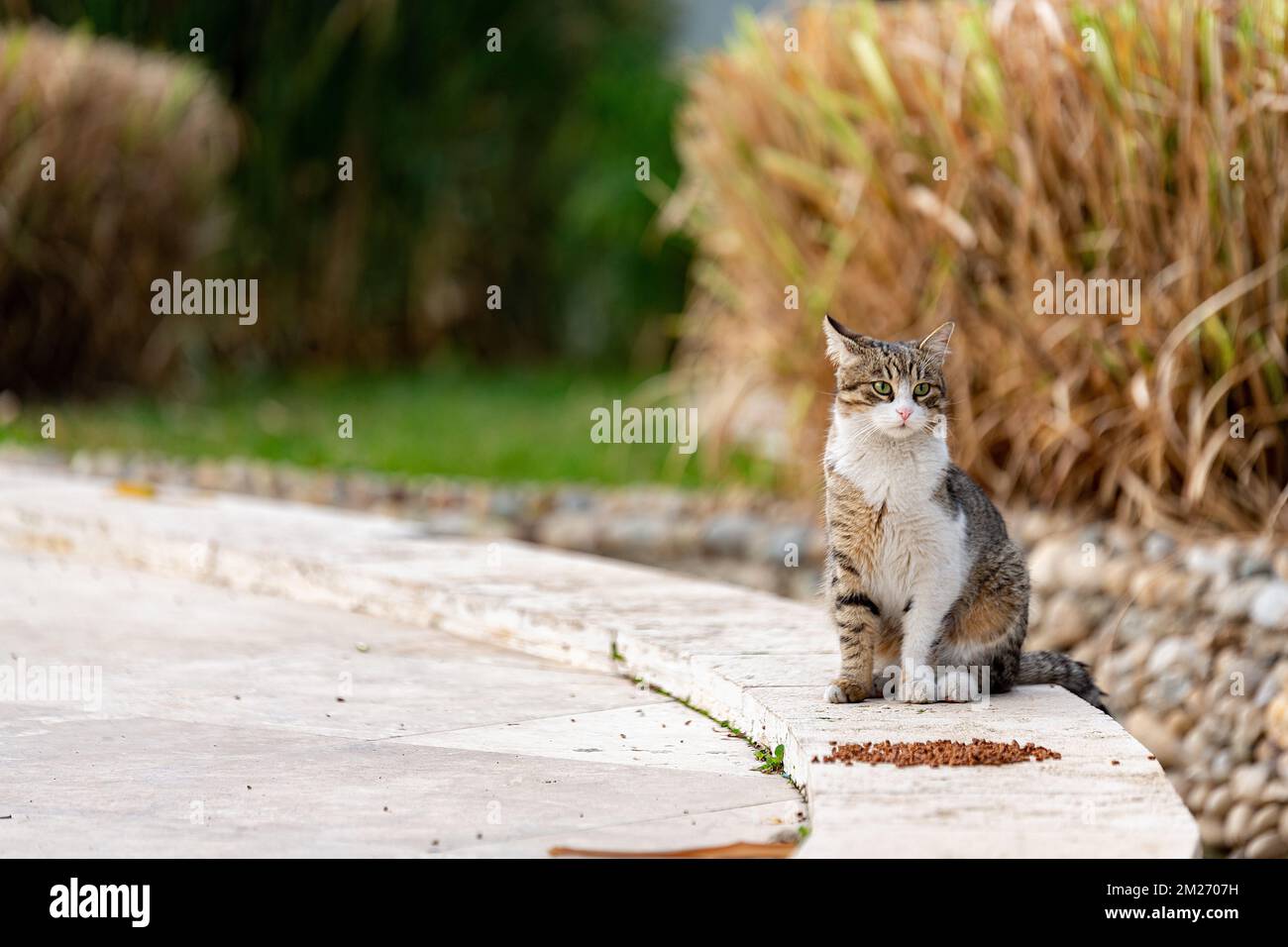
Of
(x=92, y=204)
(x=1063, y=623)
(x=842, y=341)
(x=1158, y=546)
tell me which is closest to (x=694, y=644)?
Result: (x=842, y=341)

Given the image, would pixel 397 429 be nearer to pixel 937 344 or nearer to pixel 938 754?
pixel 937 344

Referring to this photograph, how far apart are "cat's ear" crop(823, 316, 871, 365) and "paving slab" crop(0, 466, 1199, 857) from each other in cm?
71

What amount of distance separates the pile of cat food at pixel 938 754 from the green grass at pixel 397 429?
386 cm

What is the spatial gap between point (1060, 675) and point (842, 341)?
903mm

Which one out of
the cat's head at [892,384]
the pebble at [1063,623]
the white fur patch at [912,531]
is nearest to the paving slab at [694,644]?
the white fur patch at [912,531]

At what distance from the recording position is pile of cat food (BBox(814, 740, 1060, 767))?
9.83 ft

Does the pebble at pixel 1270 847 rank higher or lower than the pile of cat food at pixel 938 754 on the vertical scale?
lower

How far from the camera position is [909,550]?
137 inches

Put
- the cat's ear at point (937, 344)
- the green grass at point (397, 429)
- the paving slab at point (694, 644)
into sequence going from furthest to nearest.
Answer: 1. the green grass at point (397, 429)
2. the cat's ear at point (937, 344)
3. the paving slab at point (694, 644)

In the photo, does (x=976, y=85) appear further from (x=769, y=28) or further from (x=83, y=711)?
(x=83, y=711)

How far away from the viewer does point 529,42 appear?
13.0m

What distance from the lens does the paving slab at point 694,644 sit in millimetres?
2689

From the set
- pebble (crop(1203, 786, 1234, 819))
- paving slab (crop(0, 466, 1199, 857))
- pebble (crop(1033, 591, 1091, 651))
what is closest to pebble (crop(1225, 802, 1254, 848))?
pebble (crop(1203, 786, 1234, 819))

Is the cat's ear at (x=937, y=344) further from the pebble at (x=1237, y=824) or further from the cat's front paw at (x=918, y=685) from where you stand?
the pebble at (x=1237, y=824)
